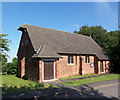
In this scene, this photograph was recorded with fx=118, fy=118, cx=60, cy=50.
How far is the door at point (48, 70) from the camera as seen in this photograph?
48.5 feet

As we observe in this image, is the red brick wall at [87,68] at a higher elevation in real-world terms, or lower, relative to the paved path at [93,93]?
higher

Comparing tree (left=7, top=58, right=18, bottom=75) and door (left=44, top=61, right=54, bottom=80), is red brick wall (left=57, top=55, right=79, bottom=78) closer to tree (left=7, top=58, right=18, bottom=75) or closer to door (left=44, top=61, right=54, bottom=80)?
door (left=44, top=61, right=54, bottom=80)

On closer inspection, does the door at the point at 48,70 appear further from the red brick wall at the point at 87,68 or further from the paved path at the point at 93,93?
the red brick wall at the point at 87,68

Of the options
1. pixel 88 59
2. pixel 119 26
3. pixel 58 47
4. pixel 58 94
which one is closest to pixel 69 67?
pixel 58 47

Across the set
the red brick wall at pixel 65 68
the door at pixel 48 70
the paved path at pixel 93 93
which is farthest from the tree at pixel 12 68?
the paved path at pixel 93 93

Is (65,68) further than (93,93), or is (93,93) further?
(65,68)

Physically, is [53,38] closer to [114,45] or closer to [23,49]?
[23,49]

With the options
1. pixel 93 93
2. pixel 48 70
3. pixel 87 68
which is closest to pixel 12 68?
pixel 48 70

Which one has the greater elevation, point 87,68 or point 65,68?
point 65,68

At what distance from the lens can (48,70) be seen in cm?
1502

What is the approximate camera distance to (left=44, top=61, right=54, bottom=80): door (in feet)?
48.5

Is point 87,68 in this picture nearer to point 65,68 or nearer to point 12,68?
point 65,68

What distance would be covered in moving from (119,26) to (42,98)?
74.4 ft

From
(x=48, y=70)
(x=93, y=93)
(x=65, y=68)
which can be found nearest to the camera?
(x=93, y=93)
